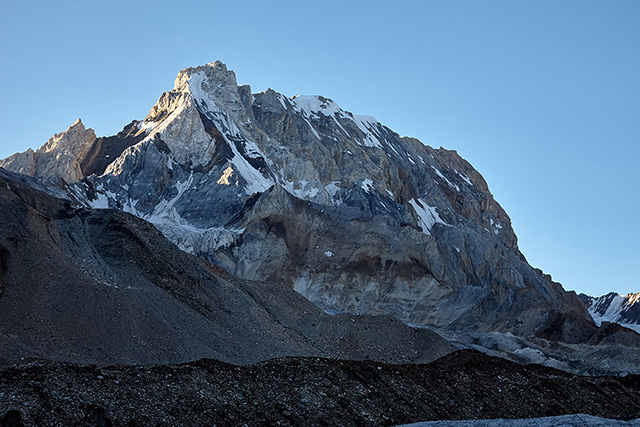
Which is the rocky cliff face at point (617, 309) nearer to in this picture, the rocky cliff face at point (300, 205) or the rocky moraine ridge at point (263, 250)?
the rocky moraine ridge at point (263, 250)

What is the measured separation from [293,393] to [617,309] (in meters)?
149

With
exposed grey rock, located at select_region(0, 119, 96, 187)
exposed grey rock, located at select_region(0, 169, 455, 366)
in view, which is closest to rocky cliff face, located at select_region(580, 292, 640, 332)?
exposed grey rock, located at select_region(0, 119, 96, 187)

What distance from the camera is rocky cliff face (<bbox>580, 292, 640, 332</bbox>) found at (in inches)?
5955

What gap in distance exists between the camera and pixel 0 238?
39375 mm

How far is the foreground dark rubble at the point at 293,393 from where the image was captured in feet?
63.5

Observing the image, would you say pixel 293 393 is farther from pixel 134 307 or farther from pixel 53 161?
pixel 53 161

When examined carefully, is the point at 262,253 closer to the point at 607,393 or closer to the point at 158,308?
the point at 158,308

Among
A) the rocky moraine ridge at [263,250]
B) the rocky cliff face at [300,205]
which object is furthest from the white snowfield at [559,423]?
the rocky cliff face at [300,205]

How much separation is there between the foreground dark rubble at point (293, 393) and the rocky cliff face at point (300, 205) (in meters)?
58.7

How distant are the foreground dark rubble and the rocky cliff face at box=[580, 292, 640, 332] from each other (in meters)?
120

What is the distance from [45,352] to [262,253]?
203 ft

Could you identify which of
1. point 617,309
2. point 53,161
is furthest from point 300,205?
point 617,309

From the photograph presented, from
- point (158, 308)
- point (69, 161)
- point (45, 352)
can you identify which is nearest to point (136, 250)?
point (158, 308)

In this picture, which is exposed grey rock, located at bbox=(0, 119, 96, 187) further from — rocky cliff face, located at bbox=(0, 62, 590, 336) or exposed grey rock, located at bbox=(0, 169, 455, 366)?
exposed grey rock, located at bbox=(0, 169, 455, 366)
